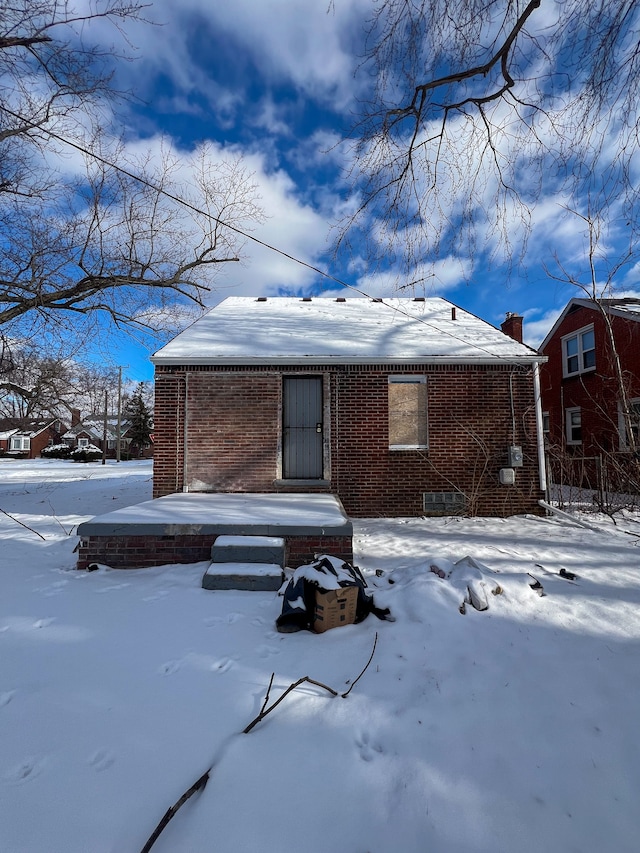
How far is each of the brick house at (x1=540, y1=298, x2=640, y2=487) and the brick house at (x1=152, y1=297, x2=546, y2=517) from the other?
19.7ft

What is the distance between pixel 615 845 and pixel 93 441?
63.4m

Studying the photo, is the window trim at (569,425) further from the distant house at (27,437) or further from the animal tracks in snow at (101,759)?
the distant house at (27,437)

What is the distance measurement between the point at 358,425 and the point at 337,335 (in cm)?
227

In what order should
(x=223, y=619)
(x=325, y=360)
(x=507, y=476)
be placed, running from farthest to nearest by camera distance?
(x=325, y=360)
(x=507, y=476)
(x=223, y=619)

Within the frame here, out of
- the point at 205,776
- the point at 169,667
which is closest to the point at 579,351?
the point at 169,667

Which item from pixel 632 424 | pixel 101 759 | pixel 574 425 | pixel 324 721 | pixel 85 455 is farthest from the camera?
pixel 85 455

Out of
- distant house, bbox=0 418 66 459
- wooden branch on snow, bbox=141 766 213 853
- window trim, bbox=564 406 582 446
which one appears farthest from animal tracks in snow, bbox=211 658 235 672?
distant house, bbox=0 418 66 459

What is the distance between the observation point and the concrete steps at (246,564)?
4.03m

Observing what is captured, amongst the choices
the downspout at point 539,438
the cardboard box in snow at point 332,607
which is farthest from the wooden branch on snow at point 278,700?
the downspout at point 539,438

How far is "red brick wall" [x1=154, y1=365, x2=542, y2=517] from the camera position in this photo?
8.00 meters

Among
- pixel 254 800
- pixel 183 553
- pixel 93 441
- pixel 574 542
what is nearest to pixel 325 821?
pixel 254 800

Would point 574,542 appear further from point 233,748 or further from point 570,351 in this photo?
point 570,351

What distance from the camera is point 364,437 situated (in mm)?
8078

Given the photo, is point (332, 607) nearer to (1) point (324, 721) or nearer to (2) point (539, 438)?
(1) point (324, 721)
